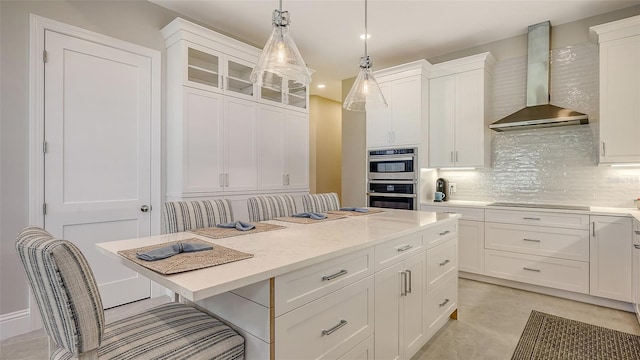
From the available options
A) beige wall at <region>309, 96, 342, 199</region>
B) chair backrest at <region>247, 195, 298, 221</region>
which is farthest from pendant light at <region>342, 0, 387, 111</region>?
beige wall at <region>309, 96, 342, 199</region>

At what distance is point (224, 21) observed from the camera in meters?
3.51

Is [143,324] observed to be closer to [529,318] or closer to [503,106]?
[529,318]

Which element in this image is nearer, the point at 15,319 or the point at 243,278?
the point at 243,278

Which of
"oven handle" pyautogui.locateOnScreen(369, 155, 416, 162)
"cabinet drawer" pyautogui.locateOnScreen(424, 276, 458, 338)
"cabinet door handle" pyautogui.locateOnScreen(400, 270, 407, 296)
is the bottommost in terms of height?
"cabinet drawer" pyautogui.locateOnScreen(424, 276, 458, 338)

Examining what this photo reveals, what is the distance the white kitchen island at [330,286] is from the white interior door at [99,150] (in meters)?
1.49

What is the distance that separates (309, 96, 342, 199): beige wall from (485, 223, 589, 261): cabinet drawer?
3.66 meters

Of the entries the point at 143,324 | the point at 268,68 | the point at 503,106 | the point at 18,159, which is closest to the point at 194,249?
the point at 143,324

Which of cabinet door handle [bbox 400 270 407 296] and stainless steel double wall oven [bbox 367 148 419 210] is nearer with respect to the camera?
cabinet door handle [bbox 400 270 407 296]

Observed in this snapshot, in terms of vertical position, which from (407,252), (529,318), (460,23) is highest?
(460,23)

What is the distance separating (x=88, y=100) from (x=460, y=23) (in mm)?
3757

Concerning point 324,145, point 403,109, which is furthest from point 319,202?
point 324,145

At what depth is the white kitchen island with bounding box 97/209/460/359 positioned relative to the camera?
1161mm

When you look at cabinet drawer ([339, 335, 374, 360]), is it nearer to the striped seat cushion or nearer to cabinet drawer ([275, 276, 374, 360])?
cabinet drawer ([275, 276, 374, 360])

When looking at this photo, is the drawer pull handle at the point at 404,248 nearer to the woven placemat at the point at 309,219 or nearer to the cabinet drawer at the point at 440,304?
the cabinet drawer at the point at 440,304
